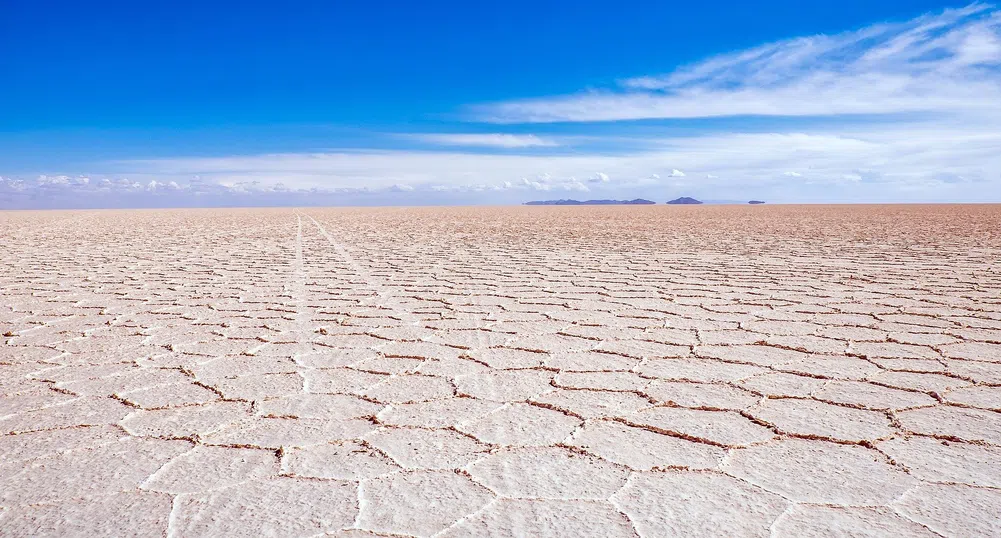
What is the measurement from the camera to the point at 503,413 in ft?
6.60

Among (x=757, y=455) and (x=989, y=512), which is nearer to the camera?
(x=989, y=512)

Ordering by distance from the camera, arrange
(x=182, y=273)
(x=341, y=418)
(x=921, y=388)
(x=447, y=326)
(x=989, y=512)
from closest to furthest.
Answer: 1. (x=989, y=512)
2. (x=341, y=418)
3. (x=921, y=388)
4. (x=447, y=326)
5. (x=182, y=273)

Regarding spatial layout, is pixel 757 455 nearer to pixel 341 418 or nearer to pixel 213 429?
pixel 341 418

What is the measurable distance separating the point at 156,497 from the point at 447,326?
189cm

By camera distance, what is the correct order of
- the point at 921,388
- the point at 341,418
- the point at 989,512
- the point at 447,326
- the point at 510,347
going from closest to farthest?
the point at 989,512 < the point at 341,418 < the point at 921,388 < the point at 510,347 < the point at 447,326

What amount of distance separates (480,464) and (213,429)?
707mm

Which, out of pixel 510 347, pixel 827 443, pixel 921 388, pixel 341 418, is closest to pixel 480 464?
pixel 341 418

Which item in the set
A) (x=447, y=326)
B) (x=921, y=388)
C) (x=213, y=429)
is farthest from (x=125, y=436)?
(x=921, y=388)

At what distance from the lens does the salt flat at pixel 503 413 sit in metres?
1.42

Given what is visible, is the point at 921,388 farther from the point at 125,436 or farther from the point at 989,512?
the point at 125,436

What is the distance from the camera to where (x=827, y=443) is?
1766 millimetres

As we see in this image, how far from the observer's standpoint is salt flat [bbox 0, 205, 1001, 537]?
142cm

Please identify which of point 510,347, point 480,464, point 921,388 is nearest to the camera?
point 480,464

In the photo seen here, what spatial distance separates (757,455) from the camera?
1.69 meters
